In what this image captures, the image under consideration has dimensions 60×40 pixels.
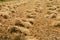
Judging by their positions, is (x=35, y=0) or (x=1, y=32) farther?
(x=35, y=0)

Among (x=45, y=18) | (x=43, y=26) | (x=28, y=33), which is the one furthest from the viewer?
(x=45, y=18)

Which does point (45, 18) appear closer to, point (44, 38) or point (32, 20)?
point (32, 20)

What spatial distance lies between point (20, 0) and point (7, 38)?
15.0 m

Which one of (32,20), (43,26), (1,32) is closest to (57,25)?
(43,26)

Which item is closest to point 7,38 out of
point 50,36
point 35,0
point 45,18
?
point 50,36

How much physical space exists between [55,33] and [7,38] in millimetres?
2661

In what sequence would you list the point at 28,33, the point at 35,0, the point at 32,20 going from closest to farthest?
the point at 28,33, the point at 32,20, the point at 35,0

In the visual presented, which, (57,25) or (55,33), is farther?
(57,25)

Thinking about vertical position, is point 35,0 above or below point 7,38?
below

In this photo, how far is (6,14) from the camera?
15.3 m

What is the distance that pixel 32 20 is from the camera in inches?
548

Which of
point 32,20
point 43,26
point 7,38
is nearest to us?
point 7,38

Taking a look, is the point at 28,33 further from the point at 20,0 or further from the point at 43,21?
the point at 20,0

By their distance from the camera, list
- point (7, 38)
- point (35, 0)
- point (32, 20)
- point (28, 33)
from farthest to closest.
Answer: point (35, 0) < point (32, 20) < point (28, 33) < point (7, 38)
